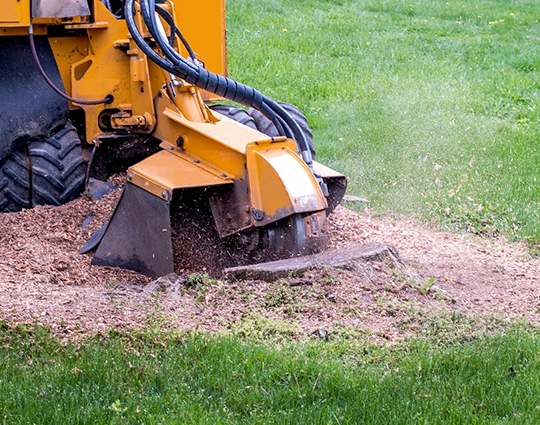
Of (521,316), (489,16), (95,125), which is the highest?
(95,125)

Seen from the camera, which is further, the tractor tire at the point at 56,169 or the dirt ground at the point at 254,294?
the tractor tire at the point at 56,169

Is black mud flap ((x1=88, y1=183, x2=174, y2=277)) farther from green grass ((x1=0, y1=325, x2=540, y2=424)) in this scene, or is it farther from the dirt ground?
green grass ((x1=0, y1=325, x2=540, y2=424))

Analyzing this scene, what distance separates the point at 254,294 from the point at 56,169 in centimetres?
199

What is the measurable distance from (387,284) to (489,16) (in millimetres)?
11550

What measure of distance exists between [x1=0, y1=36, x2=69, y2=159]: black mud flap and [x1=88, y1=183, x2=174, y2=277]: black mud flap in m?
0.99

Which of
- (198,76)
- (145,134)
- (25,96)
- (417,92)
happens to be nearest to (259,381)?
(198,76)

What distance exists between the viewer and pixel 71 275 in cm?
529

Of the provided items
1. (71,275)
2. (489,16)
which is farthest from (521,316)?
(489,16)

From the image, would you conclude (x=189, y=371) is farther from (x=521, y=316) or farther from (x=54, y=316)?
(x=521, y=316)

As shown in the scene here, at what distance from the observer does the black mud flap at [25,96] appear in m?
5.92

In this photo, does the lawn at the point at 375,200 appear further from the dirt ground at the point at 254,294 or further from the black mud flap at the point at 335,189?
the black mud flap at the point at 335,189

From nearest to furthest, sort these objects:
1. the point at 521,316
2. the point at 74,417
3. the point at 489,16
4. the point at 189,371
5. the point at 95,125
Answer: the point at 74,417, the point at 189,371, the point at 521,316, the point at 95,125, the point at 489,16

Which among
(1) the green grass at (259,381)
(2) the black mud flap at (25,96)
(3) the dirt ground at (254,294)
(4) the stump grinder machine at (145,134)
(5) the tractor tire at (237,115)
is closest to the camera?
(1) the green grass at (259,381)

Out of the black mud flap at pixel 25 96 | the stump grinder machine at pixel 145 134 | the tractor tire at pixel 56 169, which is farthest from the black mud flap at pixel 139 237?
the black mud flap at pixel 25 96
